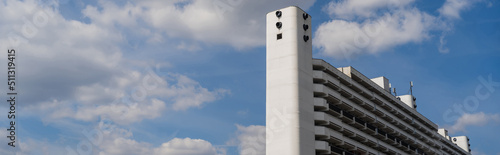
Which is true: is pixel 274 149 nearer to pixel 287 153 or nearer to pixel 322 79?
pixel 287 153

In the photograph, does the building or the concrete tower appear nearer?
the concrete tower

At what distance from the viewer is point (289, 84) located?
7612cm

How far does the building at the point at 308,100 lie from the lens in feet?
245

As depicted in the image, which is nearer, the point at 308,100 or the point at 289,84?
the point at 289,84

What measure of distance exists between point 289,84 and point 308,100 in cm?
410

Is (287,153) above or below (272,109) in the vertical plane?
below

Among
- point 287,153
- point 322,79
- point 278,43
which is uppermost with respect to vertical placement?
point 278,43

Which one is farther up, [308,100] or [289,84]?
[289,84]

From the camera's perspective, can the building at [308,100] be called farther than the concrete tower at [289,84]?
Yes

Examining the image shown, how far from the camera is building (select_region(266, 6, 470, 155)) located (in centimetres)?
7456

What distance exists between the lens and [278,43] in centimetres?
7969

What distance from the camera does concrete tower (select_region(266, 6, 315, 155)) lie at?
242ft

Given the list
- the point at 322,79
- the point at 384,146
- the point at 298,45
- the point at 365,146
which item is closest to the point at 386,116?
the point at 384,146

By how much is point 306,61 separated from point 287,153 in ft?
51.1
